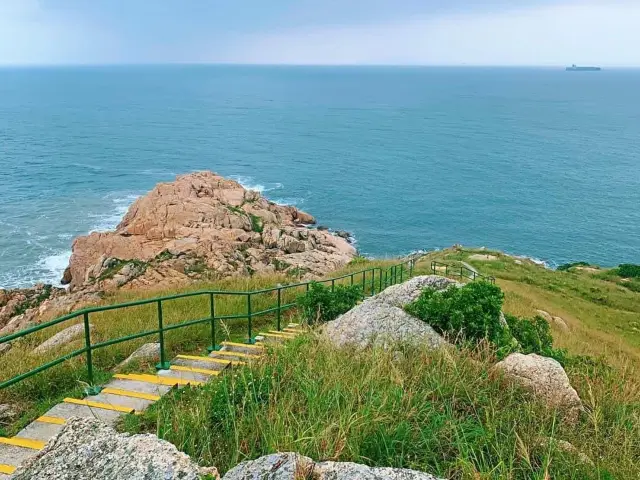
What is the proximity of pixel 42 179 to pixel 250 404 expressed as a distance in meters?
79.7

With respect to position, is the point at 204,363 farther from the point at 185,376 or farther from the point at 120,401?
the point at 120,401

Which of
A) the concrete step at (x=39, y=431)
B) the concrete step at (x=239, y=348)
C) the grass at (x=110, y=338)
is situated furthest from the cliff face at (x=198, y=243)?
the concrete step at (x=39, y=431)

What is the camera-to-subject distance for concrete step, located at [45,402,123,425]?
726 cm

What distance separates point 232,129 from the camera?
12294cm

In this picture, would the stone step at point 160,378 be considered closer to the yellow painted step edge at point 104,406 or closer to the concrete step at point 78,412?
the yellow painted step edge at point 104,406

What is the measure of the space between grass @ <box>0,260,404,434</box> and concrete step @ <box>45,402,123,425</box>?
15.7 inches

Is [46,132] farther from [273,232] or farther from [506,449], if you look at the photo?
[506,449]

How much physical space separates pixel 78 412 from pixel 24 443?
3.17ft

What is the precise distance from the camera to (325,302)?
14.0 m

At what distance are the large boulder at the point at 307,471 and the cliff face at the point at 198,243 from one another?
2881 centimetres

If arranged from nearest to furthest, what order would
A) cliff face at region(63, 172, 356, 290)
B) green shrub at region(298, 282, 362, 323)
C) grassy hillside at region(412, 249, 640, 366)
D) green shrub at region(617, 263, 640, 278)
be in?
green shrub at region(298, 282, 362, 323)
grassy hillside at region(412, 249, 640, 366)
cliff face at region(63, 172, 356, 290)
green shrub at region(617, 263, 640, 278)

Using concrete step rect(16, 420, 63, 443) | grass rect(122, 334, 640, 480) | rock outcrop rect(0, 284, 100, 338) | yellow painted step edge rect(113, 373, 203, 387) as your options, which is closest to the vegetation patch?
rock outcrop rect(0, 284, 100, 338)

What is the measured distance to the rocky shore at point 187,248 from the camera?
36438mm

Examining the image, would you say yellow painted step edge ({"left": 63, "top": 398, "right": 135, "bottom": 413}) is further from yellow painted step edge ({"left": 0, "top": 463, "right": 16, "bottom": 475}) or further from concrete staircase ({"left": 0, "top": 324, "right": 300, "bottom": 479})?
yellow painted step edge ({"left": 0, "top": 463, "right": 16, "bottom": 475})
